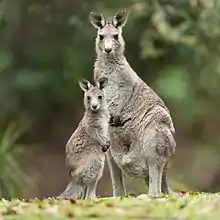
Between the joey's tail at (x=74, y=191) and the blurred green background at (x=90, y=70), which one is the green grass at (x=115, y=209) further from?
the blurred green background at (x=90, y=70)

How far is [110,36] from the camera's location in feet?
35.0

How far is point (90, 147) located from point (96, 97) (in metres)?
0.48

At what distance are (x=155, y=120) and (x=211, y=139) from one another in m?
8.72

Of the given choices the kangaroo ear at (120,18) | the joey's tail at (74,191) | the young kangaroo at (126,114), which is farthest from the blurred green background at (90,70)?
the joey's tail at (74,191)

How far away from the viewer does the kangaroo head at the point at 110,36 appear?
1065cm

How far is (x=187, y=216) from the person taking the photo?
8.27 metres

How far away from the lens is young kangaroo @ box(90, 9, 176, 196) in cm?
1059

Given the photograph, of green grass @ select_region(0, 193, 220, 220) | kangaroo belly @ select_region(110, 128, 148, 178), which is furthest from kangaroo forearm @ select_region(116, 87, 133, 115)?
green grass @ select_region(0, 193, 220, 220)

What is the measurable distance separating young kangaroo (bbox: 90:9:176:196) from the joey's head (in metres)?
0.17

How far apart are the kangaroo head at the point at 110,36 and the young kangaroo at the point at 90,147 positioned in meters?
0.30

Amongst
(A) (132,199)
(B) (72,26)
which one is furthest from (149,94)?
A: (B) (72,26)

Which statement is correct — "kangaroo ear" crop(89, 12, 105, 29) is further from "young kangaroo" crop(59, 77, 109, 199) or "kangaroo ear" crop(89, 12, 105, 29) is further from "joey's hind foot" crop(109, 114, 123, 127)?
"joey's hind foot" crop(109, 114, 123, 127)

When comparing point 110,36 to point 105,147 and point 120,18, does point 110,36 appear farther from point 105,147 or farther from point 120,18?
point 105,147

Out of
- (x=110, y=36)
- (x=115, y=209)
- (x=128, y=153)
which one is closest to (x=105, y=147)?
(x=128, y=153)
